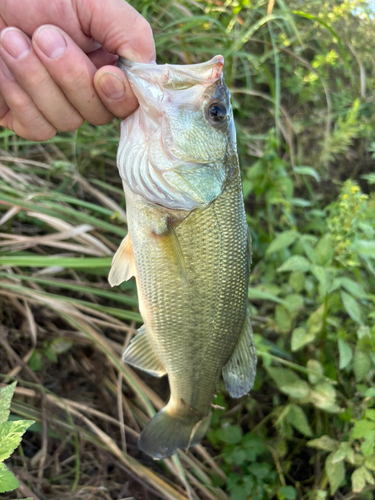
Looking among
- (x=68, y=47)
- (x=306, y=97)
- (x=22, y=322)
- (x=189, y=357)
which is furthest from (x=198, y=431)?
(x=306, y=97)

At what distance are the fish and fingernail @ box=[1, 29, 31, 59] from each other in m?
0.34

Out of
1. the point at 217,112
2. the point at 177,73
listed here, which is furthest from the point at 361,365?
the point at 177,73

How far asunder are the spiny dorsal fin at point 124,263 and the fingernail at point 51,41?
715mm

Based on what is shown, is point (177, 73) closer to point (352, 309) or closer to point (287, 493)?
point (352, 309)

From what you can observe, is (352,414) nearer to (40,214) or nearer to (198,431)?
(198,431)

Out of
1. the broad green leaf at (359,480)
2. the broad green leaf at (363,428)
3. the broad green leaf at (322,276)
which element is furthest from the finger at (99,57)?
the broad green leaf at (359,480)

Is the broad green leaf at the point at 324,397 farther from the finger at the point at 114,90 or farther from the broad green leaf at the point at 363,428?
the finger at the point at 114,90

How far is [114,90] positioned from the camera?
1290 mm

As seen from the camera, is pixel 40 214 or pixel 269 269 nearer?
pixel 40 214

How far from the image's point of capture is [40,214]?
7.20 feet

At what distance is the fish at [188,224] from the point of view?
1.30 metres

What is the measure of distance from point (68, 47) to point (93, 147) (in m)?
1.40

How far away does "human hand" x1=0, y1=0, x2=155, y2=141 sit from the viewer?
1.28 meters

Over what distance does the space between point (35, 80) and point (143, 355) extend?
1226mm
